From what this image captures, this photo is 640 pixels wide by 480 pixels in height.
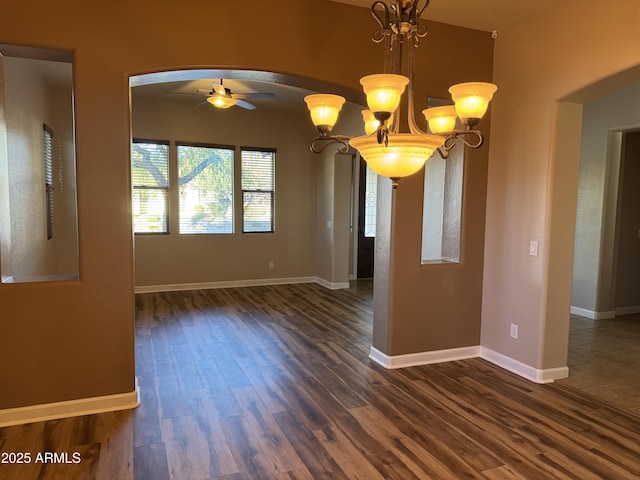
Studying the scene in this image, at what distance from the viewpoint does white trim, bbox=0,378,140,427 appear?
8.98ft

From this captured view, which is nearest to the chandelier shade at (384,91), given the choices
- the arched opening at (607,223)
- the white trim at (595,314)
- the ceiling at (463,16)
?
the ceiling at (463,16)

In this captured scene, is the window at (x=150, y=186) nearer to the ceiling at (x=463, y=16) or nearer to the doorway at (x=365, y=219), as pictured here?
the ceiling at (x=463, y=16)

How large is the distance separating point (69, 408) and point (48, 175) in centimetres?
344

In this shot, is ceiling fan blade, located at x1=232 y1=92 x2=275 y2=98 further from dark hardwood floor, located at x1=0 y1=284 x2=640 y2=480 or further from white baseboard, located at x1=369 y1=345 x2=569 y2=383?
white baseboard, located at x1=369 y1=345 x2=569 y2=383

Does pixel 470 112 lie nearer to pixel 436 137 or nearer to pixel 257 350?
pixel 436 137

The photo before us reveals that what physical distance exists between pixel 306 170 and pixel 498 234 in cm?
432

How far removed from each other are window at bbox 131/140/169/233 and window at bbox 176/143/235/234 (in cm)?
24

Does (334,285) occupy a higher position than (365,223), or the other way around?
(365,223)

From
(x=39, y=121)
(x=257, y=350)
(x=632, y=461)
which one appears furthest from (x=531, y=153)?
(x=39, y=121)

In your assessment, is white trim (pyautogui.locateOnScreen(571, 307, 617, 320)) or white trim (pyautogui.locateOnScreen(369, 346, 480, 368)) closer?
white trim (pyautogui.locateOnScreen(369, 346, 480, 368))

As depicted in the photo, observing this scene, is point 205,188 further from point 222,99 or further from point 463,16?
point 463,16

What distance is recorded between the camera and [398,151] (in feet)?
6.64

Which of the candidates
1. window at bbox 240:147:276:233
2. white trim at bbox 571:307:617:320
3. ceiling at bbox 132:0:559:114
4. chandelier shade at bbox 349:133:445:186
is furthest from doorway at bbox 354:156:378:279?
chandelier shade at bbox 349:133:445:186

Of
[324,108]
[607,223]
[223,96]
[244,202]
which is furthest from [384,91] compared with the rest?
[244,202]
